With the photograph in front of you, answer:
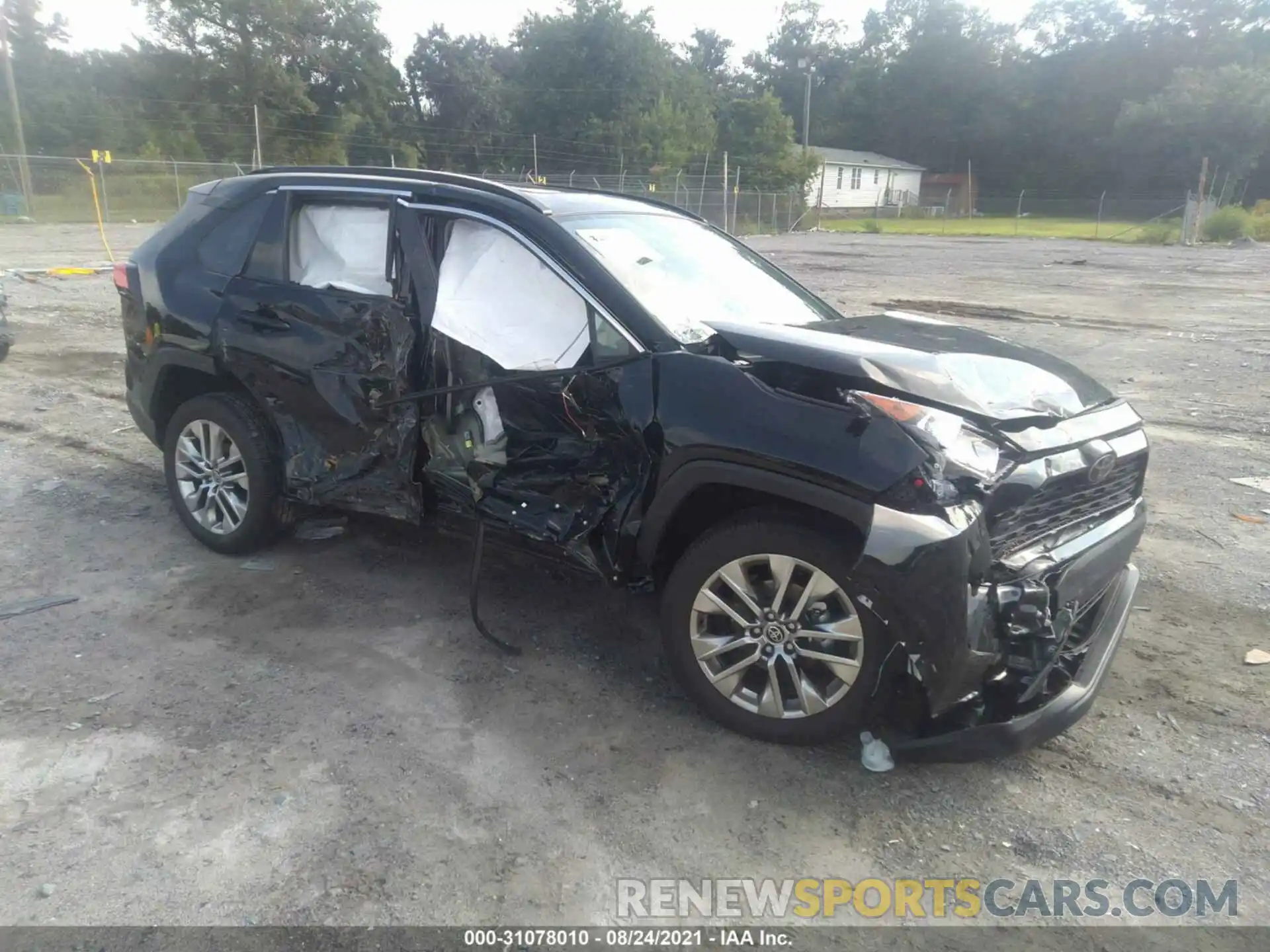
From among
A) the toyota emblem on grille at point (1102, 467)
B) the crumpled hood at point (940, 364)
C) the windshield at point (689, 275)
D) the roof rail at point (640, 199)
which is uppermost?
the roof rail at point (640, 199)

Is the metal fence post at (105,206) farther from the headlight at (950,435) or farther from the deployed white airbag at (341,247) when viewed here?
the headlight at (950,435)

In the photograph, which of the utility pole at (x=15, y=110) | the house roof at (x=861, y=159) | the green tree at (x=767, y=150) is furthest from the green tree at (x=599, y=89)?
the utility pole at (x=15, y=110)

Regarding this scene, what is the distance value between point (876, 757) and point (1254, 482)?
461cm

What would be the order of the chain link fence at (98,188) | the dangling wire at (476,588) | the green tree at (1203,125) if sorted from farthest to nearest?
the green tree at (1203,125)
the chain link fence at (98,188)
the dangling wire at (476,588)

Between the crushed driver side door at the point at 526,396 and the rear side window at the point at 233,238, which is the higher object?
the rear side window at the point at 233,238

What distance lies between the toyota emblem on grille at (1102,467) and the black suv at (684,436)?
0.01 meters

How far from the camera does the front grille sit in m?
3.01

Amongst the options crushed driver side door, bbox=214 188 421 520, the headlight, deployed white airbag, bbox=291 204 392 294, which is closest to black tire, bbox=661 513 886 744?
the headlight

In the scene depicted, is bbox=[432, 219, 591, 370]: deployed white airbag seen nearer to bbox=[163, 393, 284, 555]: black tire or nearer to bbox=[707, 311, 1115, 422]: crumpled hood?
bbox=[707, 311, 1115, 422]: crumpled hood

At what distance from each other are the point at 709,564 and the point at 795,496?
428 mm

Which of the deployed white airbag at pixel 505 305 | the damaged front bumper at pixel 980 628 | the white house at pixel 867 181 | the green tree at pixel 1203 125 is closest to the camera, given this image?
the damaged front bumper at pixel 980 628

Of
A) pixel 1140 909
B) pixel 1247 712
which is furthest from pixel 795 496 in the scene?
pixel 1247 712

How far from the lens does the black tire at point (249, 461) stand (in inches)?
179

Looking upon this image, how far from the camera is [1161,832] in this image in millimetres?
2936
